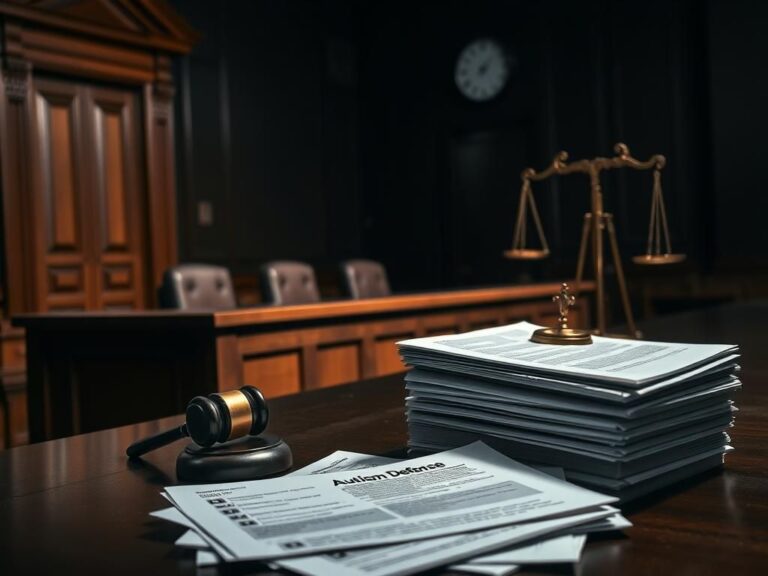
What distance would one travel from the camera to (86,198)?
4719 millimetres

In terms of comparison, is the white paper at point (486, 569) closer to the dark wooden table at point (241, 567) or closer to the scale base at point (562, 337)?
the dark wooden table at point (241, 567)

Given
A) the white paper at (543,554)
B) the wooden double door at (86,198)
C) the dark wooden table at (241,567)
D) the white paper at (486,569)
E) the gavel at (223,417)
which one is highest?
the wooden double door at (86,198)

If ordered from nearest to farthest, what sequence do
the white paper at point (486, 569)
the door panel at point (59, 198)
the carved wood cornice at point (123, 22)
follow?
1. the white paper at point (486, 569)
2. the carved wood cornice at point (123, 22)
3. the door panel at point (59, 198)

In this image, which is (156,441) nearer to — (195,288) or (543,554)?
(543,554)

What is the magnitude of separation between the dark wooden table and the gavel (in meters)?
0.06

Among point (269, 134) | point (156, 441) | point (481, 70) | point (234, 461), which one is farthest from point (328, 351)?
point (481, 70)

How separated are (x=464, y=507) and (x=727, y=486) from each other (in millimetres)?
273

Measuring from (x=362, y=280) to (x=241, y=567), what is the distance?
3852 mm

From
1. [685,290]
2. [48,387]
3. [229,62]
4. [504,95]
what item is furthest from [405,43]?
[48,387]

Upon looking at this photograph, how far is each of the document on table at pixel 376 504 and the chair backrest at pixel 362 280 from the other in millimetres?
3457

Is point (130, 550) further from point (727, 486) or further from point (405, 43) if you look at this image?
point (405, 43)

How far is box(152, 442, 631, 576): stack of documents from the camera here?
565 millimetres

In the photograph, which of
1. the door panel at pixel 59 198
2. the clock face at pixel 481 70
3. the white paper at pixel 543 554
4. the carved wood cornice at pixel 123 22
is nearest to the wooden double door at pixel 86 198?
the door panel at pixel 59 198

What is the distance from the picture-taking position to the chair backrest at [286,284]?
387 centimetres
